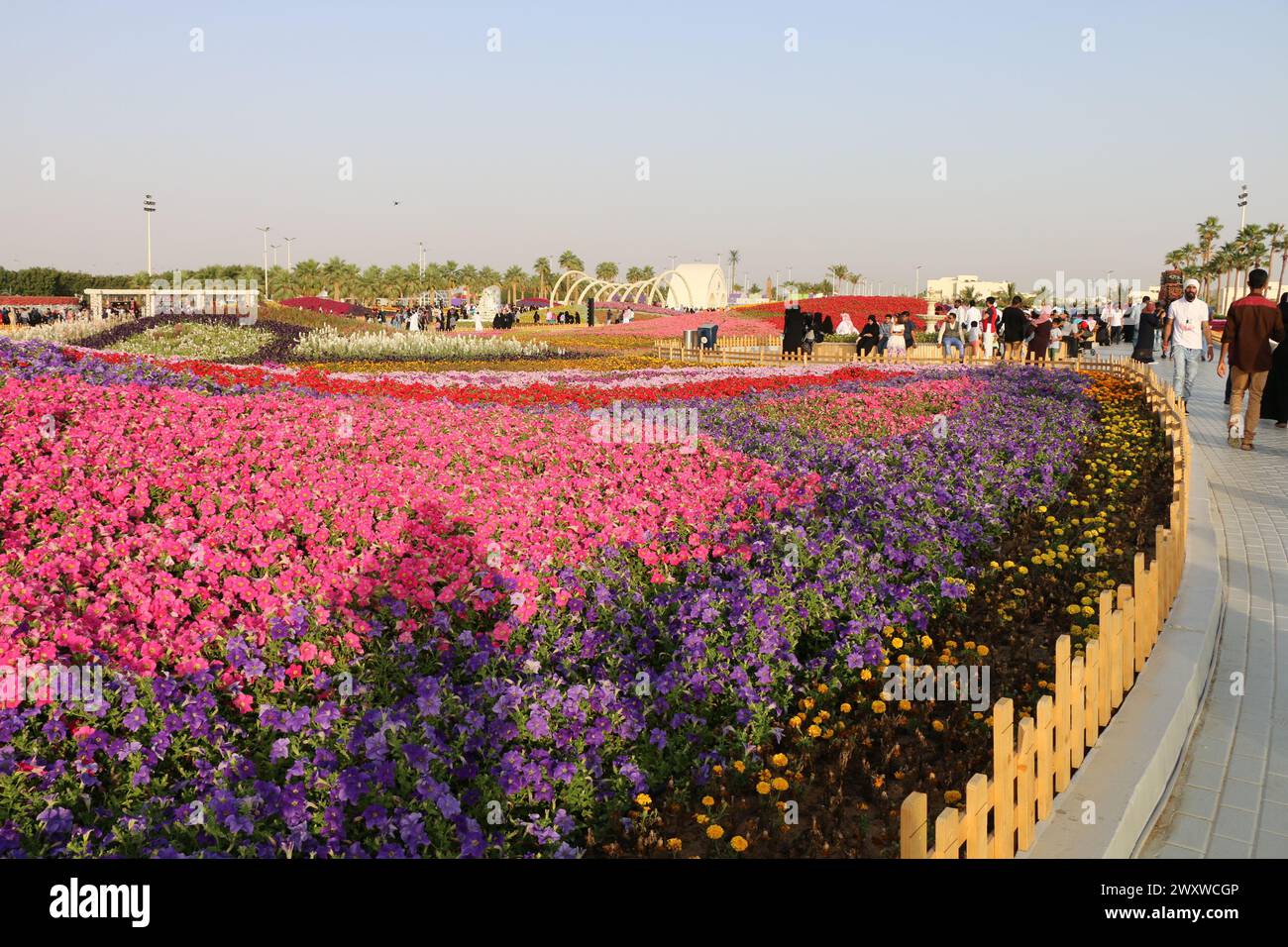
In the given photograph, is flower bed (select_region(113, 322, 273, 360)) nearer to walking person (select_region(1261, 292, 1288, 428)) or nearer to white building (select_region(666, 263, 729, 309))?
walking person (select_region(1261, 292, 1288, 428))

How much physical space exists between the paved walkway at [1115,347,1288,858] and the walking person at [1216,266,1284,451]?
9.29ft

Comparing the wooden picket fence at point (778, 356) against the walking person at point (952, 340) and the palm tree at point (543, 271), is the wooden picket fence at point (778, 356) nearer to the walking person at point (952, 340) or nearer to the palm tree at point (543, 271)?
the walking person at point (952, 340)

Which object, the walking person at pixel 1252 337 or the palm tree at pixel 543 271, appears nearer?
the walking person at pixel 1252 337

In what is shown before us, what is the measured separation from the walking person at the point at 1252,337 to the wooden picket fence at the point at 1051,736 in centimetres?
665

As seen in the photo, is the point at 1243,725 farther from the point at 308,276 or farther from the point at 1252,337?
the point at 308,276

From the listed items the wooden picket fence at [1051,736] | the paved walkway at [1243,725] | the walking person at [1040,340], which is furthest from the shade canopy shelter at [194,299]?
the wooden picket fence at [1051,736]

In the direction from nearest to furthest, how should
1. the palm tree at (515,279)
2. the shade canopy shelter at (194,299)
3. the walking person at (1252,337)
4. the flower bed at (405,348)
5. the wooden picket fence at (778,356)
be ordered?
the walking person at (1252,337) < the flower bed at (405,348) < the wooden picket fence at (778,356) < the shade canopy shelter at (194,299) < the palm tree at (515,279)

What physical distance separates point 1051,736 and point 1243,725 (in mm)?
1673

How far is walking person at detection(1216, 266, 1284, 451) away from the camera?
1085 cm

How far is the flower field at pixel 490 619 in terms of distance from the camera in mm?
3467
